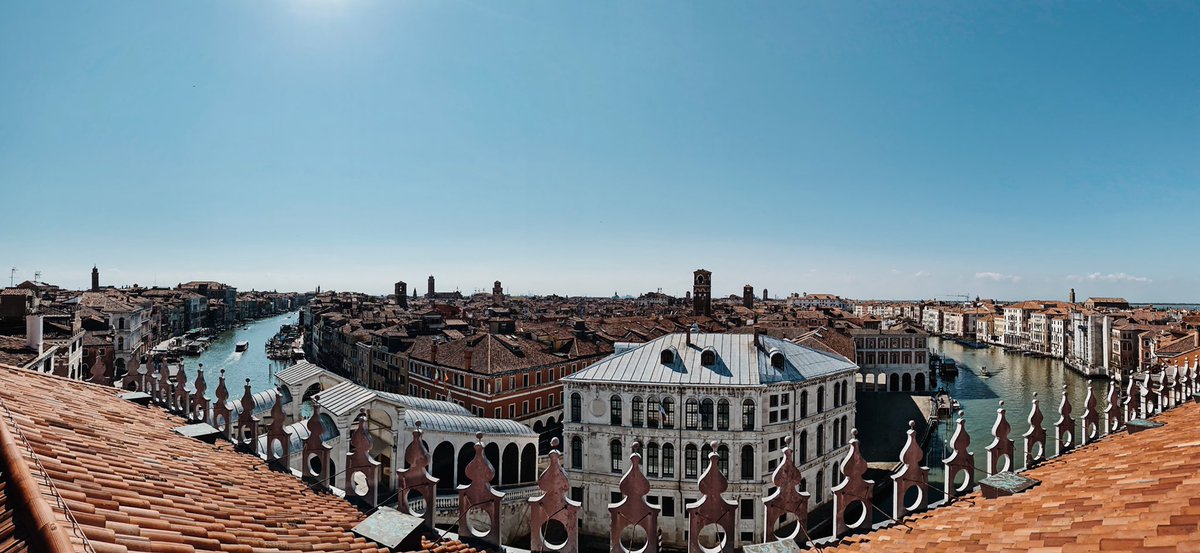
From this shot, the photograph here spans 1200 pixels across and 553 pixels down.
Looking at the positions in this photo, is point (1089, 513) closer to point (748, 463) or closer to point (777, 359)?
point (748, 463)

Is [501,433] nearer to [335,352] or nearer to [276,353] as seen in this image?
[335,352]

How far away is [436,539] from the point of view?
608 cm

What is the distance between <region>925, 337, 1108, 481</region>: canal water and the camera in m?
37.3

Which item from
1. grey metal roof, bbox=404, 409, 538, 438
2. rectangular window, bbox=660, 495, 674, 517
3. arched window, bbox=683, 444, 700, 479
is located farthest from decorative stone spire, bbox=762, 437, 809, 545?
rectangular window, bbox=660, 495, 674, 517

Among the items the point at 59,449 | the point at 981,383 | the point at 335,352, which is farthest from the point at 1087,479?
the point at 981,383

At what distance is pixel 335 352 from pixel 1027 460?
67111 millimetres

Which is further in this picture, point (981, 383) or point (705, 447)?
point (981, 383)

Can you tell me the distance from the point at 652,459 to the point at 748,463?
155 inches

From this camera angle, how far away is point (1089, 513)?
4.59 metres

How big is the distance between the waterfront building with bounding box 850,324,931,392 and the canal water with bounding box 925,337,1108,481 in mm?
3814

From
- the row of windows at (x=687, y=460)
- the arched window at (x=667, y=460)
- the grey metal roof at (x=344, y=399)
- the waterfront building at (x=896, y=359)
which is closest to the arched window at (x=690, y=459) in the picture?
the row of windows at (x=687, y=460)

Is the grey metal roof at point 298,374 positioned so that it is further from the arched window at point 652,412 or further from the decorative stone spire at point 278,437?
the decorative stone spire at point 278,437

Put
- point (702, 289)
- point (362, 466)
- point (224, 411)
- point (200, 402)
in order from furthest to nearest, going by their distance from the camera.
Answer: point (702, 289), point (200, 402), point (224, 411), point (362, 466)

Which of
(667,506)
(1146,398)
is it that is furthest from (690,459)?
(1146,398)
